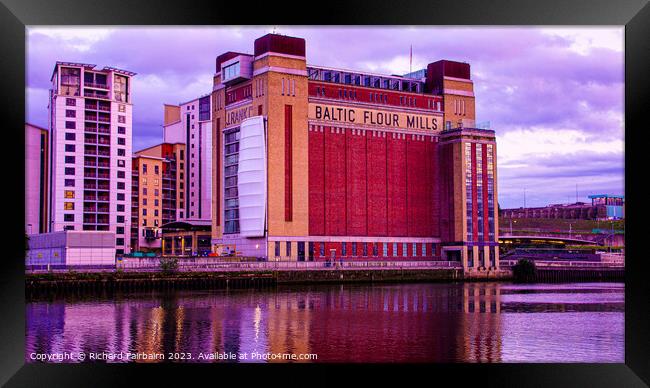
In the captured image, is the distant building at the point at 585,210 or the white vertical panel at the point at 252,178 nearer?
the white vertical panel at the point at 252,178

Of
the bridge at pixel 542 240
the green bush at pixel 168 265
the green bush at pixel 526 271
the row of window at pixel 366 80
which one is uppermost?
the row of window at pixel 366 80

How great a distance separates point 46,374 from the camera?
24156 millimetres

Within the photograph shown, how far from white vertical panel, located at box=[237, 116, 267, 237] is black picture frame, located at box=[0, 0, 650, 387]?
243 ft

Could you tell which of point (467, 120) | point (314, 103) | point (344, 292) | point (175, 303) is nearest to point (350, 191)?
point (314, 103)

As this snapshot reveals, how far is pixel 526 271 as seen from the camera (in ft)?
359

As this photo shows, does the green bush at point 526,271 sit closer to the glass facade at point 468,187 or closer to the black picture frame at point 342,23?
the glass facade at point 468,187

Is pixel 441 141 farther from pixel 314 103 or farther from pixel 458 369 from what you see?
pixel 458 369

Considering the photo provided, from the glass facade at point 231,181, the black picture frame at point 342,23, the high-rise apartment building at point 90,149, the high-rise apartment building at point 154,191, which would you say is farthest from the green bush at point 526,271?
the black picture frame at point 342,23

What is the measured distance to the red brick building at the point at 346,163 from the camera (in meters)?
99.3

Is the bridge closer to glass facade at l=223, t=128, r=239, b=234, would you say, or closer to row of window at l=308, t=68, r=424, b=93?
row of window at l=308, t=68, r=424, b=93

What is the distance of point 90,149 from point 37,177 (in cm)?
1226

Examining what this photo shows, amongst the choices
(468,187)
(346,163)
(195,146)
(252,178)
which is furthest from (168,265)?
(195,146)

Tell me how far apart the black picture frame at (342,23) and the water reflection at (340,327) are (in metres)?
8.81

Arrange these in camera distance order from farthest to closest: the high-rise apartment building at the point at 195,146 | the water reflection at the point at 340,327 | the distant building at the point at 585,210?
the distant building at the point at 585,210
the high-rise apartment building at the point at 195,146
the water reflection at the point at 340,327
